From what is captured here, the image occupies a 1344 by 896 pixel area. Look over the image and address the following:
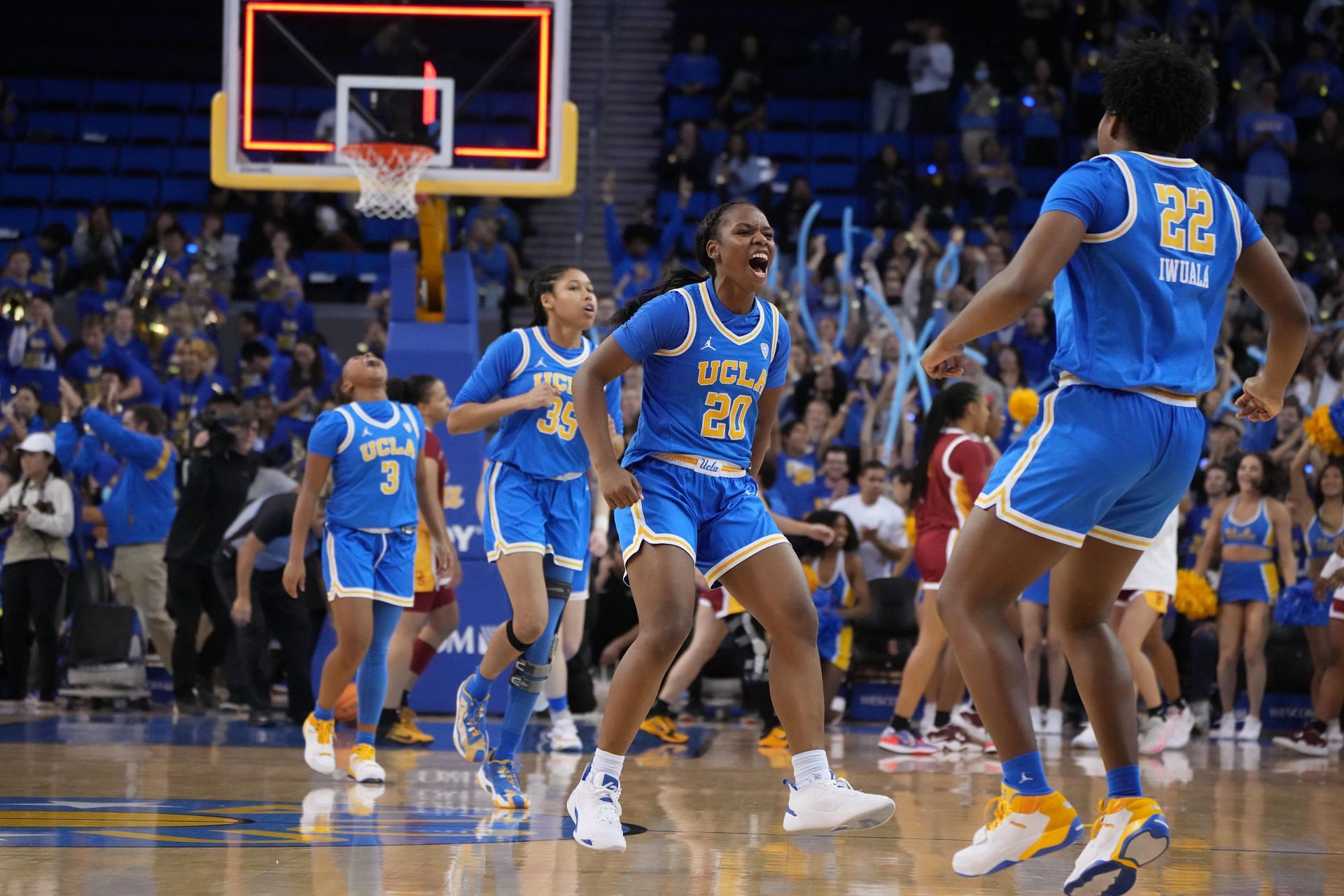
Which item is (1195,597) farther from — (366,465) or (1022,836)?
(1022,836)

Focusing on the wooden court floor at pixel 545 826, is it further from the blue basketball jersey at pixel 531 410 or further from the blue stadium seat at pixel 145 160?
the blue stadium seat at pixel 145 160

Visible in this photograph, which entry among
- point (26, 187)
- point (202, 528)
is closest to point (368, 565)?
point (202, 528)

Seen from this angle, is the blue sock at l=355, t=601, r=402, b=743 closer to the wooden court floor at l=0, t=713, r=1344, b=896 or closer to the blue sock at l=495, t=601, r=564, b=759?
the wooden court floor at l=0, t=713, r=1344, b=896

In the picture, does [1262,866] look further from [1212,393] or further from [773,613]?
[1212,393]

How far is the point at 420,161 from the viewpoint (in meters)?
9.77

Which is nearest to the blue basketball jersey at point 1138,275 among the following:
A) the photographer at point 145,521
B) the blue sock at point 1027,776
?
the blue sock at point 1027,776

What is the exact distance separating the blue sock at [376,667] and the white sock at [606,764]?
2.71m

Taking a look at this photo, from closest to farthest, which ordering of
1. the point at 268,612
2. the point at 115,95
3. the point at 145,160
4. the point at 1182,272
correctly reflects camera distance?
the point at 1182,272
the point at 268,612
the point at 145,160
the point at 115,95

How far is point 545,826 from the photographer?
5844mm

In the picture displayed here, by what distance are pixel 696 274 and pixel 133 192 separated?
47.7 feet

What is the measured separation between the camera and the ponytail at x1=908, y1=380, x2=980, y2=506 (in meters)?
8.76

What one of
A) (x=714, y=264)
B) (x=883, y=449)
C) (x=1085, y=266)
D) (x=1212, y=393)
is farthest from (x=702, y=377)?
(x=1212, y=393)

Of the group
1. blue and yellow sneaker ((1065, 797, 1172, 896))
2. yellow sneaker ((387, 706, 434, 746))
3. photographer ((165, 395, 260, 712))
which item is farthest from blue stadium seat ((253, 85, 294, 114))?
blue and yellow sneaker ((1065, 797, 1172, 896))

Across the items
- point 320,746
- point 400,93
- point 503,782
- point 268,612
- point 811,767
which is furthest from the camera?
point 400,93
